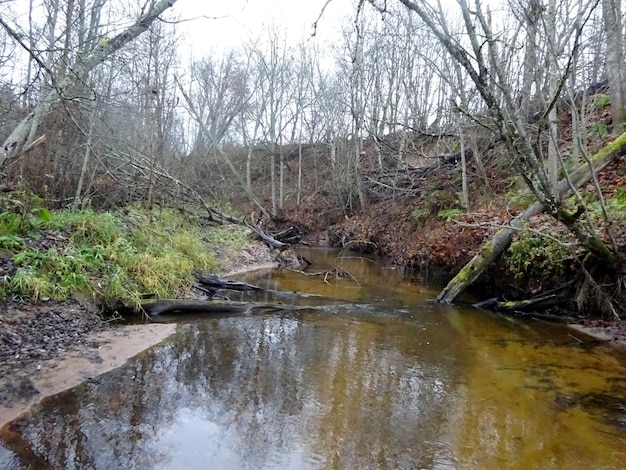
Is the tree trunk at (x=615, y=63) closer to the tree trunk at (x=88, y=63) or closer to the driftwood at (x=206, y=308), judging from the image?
the tree trunk at (x=88, y=63)

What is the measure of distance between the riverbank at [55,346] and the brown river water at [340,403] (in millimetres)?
194

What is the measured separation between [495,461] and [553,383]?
2.10 m

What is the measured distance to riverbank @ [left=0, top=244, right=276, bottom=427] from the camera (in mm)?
4273

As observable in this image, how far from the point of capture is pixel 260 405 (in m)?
4.48

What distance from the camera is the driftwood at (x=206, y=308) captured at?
7.40 meters

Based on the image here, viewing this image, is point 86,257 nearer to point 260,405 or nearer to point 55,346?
point 55,346

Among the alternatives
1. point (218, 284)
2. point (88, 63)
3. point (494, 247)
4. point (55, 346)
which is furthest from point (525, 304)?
point (88, 63)

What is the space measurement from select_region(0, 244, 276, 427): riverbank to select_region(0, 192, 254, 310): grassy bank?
312mm

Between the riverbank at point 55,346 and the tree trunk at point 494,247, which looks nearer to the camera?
the riverbank at point 55,346

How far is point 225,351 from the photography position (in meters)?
6.00

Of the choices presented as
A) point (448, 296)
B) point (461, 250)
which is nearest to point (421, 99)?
point (461, 250)

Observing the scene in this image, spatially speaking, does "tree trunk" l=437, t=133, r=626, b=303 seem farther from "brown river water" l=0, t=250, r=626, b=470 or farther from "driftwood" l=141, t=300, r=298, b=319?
"driftwood" l=141, t=300, r=298, b=319

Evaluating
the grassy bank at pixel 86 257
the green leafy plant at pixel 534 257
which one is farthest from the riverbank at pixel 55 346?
the green leafy plant at pixel 534 257

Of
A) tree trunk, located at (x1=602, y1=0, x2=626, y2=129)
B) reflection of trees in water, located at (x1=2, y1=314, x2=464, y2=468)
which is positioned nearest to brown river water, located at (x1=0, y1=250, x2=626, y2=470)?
reflection of trees in water, located at (x1=2, y1=314, x2=464, y2=468)
